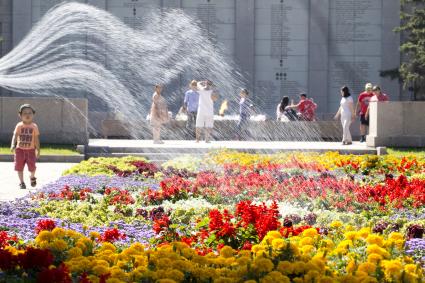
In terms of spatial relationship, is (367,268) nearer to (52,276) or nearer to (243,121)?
(52,276)

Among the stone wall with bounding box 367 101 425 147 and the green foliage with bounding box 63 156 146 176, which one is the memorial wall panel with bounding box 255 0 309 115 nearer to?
the stone wall with bounding box 367 101 425 147

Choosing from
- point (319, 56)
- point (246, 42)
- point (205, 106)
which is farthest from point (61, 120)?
point (319, 56)

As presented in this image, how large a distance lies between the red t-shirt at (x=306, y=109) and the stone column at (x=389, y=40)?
10.3 meters

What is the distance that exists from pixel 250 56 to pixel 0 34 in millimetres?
11205

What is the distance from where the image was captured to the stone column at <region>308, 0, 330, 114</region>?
38969 mm

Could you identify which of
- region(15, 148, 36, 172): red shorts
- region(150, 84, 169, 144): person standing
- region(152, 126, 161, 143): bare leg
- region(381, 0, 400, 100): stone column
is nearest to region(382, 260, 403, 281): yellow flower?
region(15, 148, 36, 172): red shorts

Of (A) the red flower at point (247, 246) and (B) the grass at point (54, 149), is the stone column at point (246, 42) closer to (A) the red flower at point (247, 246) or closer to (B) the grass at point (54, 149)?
(B) the grass at point (54, 149)

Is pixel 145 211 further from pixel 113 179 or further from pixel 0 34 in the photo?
pixel 0 34

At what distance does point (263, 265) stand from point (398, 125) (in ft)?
65.4

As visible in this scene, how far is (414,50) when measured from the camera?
122 ft

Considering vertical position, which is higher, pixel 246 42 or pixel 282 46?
pixel 246 42

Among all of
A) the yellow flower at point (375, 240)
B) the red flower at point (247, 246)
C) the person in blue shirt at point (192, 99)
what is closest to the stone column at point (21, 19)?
the person in blue shirt at point (192, 99)

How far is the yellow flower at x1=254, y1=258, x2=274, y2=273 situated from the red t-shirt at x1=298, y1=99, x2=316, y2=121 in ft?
77.0

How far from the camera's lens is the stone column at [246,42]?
3888 centimetres
